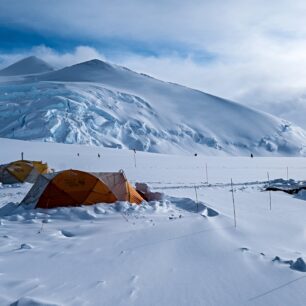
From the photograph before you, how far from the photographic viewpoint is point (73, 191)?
11.0 meters

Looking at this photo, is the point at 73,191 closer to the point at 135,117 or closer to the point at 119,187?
the point at 119,187

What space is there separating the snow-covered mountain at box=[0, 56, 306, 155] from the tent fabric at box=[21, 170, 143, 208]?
7487 cm

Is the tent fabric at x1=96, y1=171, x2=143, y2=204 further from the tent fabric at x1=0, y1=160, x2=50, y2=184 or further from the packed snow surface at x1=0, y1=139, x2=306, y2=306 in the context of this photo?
the tent fabric at x1=0, y1=160, x2=50, y2=184

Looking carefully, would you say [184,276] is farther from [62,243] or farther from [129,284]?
[62,243]

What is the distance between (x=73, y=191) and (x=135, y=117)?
10221 centimetres

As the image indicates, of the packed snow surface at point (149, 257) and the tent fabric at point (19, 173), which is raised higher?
the tent fabric at point (19, 173)

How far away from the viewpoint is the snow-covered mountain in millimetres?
93375

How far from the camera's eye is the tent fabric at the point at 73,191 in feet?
35.6

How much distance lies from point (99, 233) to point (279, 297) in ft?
13.5

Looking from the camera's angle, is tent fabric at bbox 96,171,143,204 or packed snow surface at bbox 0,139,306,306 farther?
tent fabric at bbox 96,171,143,204

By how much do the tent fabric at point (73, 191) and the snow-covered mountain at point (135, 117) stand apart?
74.9 meters

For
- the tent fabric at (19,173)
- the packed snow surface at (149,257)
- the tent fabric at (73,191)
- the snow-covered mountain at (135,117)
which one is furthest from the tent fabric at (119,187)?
the snow-covered mountain at (135,117)

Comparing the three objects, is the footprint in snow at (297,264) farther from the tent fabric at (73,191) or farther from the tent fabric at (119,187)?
the tent fabric at (119,187)

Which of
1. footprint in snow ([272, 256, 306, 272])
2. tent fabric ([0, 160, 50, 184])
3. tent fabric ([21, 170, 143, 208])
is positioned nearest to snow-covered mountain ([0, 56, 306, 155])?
tent fabric ([0, 160, 50, 184])
